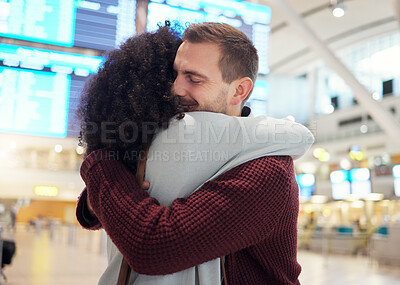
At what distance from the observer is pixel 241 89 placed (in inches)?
45.9

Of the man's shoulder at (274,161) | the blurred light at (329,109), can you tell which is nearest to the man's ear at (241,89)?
the man's shoulder at (274,161)

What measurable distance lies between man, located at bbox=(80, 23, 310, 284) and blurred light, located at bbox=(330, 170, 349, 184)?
15.3 meters

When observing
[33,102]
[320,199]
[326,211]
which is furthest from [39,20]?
[326,211]

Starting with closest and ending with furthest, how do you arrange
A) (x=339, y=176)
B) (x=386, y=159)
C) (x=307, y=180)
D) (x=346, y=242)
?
(x=346, y=242) → (x=339, y=176) → (x=307, y=180) → (x=386, y=159)

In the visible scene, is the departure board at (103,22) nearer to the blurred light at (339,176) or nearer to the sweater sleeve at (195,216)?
the sweater sleeve at (195,216)

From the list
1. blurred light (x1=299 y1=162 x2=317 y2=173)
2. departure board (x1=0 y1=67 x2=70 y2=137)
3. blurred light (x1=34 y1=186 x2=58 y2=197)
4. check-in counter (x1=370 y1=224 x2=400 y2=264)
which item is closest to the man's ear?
departure board (x1=0 y1=67 x2=70 y2=137)

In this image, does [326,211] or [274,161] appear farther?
[326,211]

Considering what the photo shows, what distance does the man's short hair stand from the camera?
1.10m

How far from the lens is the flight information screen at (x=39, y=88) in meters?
3.06

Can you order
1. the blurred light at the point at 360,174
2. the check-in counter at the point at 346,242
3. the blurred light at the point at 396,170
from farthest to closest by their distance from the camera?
the check-in counter at the point at 346,242 → the blurred light at the point at 360,174 → the blurred light at the point at 396,170

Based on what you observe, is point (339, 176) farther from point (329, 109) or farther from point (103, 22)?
point (329, 109)

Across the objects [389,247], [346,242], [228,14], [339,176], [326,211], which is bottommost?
[326,211]

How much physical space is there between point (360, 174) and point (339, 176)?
1224 millimetres

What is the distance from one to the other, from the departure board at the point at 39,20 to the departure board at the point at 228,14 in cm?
66
